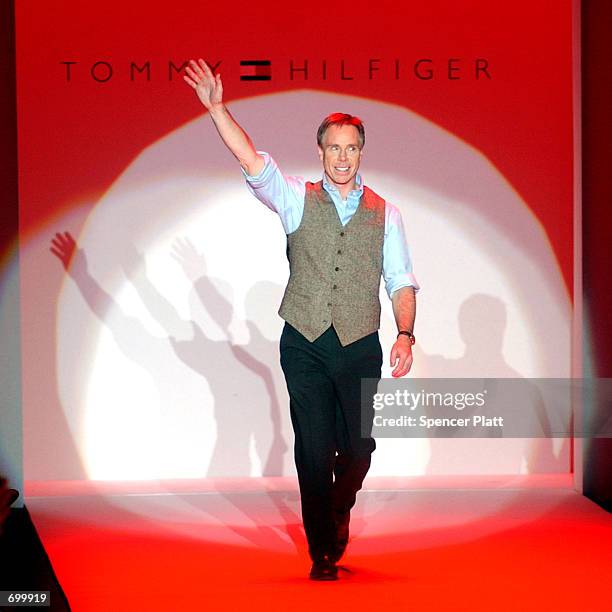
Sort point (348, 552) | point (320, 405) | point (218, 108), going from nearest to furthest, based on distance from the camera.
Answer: point (218, 108), point (320, 405), point (348, 552)

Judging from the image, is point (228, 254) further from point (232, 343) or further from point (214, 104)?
point (214, 104)

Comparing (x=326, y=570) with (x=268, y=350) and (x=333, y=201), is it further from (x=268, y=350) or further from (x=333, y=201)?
(x=268, y=350)

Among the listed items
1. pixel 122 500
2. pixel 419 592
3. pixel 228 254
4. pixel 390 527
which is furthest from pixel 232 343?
pixel 419 592

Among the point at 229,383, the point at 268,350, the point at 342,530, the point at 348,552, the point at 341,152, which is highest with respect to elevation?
the point at 341,152

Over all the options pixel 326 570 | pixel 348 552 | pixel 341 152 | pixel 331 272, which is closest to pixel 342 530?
pixel 326 570

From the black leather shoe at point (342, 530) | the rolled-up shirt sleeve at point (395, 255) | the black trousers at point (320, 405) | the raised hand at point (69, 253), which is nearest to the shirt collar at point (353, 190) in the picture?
the rolled-up shirt sleeve at point (395, 255)

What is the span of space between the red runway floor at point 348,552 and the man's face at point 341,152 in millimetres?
1160

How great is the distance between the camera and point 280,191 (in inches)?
128

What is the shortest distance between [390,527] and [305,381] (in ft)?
3.82

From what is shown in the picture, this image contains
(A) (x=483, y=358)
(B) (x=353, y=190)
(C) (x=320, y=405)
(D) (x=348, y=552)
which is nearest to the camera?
(C) (x=320, y=405)

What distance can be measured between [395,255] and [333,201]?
0.25m

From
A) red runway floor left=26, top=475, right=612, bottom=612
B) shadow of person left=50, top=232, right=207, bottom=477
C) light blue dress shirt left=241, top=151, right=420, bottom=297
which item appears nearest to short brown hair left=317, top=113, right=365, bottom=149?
light blue dress shirt left=241, top=151, right=420, bottom=297

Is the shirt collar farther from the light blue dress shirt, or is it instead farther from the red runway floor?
the red runway floor

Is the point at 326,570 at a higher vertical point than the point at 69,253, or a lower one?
lower
